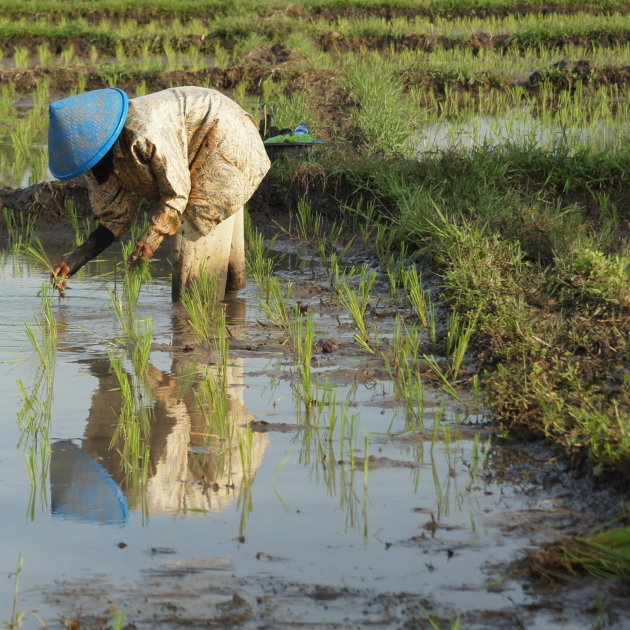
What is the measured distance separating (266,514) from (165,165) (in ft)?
5.63

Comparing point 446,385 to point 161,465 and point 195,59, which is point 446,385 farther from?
point 195,59

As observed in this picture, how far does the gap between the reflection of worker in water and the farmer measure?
0.77m

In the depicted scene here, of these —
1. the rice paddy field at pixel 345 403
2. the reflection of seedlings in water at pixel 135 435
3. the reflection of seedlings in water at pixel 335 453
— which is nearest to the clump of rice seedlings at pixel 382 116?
the rice paddy field at pixel 345 403

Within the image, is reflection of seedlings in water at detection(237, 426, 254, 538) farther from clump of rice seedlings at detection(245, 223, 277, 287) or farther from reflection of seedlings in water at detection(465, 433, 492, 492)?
clump of rice seedlings at detection(245, 223, 277, 287)

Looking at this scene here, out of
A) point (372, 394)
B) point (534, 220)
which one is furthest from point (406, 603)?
point (534, 220)

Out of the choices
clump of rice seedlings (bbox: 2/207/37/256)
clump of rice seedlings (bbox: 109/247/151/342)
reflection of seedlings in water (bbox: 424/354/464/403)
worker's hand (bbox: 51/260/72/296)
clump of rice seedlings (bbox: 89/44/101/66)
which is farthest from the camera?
clump of rice seedlings (bbox: 89/44/101/66)

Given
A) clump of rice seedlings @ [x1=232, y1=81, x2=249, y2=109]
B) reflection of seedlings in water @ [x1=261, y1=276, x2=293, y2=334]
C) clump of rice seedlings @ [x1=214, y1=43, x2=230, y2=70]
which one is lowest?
reflection of seedlings in water @ [x1=261, y1=276, x2=293, y2=334]

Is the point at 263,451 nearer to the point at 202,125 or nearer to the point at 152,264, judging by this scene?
A: the point at 202,125

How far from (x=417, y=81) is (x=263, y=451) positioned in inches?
301

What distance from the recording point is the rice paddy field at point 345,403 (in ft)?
7.35

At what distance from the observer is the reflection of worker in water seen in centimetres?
272

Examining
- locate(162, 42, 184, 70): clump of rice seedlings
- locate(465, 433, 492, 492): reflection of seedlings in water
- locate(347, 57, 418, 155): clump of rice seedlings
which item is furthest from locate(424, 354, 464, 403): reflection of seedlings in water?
locate(162, 42, 184, 70): clump of rice seedlings

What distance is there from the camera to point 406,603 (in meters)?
2.16

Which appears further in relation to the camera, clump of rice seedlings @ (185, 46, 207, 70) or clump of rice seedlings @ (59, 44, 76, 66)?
clump of rice seedlings @ (59, 44, 76, 66)
